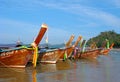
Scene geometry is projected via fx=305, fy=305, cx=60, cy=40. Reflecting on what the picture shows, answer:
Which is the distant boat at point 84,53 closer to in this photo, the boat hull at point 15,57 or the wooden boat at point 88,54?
the wooden boat at point 88,54

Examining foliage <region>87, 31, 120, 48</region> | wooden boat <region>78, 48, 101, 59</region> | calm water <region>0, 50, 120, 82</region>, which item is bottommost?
calm water <region>0, 50, 120, 82</region>

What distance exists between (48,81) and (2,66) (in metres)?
7.43

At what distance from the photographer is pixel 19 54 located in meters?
22.7

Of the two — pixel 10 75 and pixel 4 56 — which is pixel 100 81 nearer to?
pixel 10 75

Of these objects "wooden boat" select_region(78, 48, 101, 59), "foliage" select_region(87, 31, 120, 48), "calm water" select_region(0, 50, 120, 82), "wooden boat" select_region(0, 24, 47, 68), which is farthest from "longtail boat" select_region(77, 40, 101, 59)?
"foliage" select_region(87, 31, 120, 48)

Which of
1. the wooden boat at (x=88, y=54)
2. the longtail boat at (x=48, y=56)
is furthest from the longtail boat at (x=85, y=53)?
the longtail boat at (x=48, y=56)

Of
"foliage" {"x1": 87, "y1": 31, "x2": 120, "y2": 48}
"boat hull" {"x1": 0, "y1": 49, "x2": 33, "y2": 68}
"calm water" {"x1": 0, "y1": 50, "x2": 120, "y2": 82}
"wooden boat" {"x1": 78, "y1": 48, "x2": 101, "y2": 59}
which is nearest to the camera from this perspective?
"calm water" {"x1": 0, "y1": 50, "x2": 120, "y2": 82}

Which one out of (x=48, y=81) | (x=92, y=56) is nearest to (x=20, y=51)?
(x=48, y=81)

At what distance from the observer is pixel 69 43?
36.3 metres

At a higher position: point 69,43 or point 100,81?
point 69,43

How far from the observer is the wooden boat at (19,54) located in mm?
22312

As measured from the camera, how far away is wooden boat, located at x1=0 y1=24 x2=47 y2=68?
878 inches

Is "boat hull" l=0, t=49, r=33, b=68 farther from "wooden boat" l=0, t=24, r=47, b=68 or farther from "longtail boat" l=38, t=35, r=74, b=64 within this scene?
"longtail boat" l=38, t=35, r=74, b=64

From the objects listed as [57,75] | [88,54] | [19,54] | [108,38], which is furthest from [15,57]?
[108,38]
